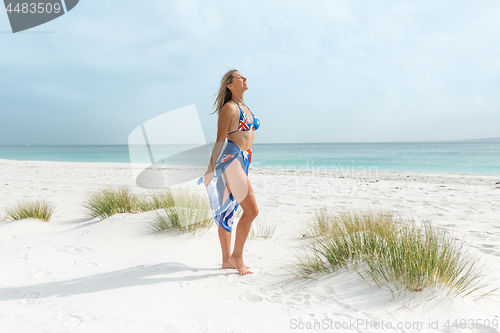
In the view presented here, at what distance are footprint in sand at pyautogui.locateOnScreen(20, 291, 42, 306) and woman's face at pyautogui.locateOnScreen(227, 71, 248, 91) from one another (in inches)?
94.4

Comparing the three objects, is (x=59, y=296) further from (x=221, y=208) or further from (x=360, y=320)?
(x=360, y=320)

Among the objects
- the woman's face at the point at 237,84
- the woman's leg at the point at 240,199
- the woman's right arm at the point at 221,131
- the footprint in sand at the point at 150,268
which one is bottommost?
the footprint in sand at the point at 150,268

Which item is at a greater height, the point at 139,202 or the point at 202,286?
the point at 139,202

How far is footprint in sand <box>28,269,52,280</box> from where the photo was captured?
2778mm

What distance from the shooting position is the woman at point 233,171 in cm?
286

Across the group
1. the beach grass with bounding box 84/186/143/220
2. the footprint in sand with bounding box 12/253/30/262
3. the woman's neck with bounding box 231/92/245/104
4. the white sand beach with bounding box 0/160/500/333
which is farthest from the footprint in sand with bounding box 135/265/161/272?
the beach grass with bounding box 84/186/143/220

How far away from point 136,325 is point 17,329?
0.72 meters

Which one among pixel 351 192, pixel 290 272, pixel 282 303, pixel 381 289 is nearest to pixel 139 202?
pixel 290 272

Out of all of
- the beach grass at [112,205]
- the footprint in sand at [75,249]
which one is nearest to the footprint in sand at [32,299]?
the footprint in sand at [75,249]

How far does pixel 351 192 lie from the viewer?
8.61m

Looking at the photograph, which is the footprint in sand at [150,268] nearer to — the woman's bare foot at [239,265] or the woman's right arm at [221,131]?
the woman's bare foot at [239,265]

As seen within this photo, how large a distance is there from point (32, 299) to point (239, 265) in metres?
1.68

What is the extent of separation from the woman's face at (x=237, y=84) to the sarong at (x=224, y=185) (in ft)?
1.74

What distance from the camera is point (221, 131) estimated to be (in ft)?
9.48
